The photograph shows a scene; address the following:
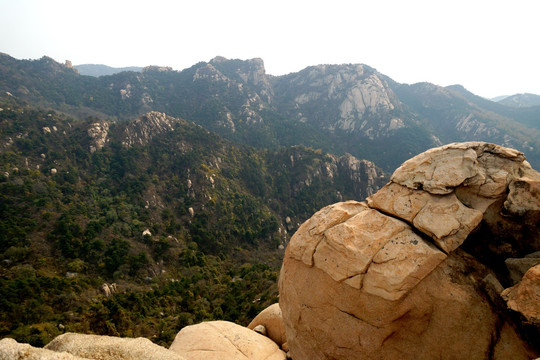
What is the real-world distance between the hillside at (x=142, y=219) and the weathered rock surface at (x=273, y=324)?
14.7m

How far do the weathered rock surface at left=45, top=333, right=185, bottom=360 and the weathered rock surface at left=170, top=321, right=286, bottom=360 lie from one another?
232 inches

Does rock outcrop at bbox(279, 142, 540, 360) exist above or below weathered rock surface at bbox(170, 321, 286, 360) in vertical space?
above

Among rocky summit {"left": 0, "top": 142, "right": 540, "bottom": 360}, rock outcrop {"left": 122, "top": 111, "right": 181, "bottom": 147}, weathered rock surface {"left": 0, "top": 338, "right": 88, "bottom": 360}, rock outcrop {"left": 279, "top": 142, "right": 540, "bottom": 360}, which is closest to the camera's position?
weathered rock surface {"left": 0, "top": 338, "right": 88, "bottom": 360}

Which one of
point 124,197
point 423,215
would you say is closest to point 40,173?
point 124,197

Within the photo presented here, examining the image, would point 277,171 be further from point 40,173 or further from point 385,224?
point 385,224

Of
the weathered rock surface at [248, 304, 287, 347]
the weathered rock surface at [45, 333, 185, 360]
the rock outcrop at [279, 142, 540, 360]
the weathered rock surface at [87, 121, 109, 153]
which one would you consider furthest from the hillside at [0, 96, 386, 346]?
the weathered rock surface at [45, 333, 185, 360]

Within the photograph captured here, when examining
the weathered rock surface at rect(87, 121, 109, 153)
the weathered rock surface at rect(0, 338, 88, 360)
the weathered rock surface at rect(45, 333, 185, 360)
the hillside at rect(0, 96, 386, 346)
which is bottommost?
the hillside at rect(0, 96, 386, 346)

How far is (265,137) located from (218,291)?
155 meters

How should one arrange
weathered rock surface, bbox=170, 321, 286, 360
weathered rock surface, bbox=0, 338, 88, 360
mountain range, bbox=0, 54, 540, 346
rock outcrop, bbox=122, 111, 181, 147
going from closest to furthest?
weathered rock surface, bbox=0, 338, 88, 360
weathered rock surface, bbox=170, 321, 286, 360
mountain range, bbox=0, 54, 540, 346
rock outcrop, bbox=122, 111, 181, 147

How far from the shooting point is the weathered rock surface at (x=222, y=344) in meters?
14.5

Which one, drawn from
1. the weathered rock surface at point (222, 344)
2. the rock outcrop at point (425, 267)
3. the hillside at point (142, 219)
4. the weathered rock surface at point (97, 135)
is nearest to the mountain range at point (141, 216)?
the hillside at point (142, 219)

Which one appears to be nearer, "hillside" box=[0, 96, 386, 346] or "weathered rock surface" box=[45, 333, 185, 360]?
"weathered rock surface" box=[45, 333, 185, 360]

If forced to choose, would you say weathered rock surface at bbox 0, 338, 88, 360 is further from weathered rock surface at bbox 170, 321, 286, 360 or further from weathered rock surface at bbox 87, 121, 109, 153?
weathered rock surface at bbox 87, 121, 109, 153

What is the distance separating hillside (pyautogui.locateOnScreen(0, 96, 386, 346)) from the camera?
37312 millimetres
